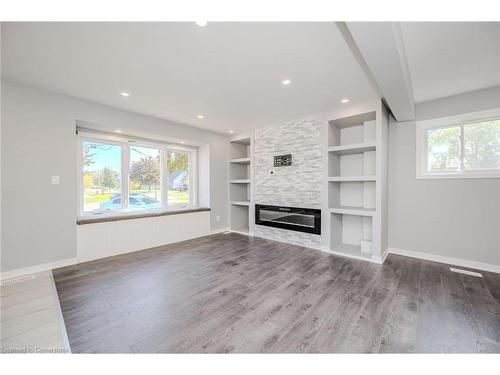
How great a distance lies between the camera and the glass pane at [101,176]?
12.2 feet

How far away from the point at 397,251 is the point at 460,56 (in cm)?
294

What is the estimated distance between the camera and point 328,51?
2025 millimetres

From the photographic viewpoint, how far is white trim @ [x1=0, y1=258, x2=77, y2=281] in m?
2.65

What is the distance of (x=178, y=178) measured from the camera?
5.12 meters

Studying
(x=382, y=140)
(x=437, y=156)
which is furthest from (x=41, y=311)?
(x=437, y=156)

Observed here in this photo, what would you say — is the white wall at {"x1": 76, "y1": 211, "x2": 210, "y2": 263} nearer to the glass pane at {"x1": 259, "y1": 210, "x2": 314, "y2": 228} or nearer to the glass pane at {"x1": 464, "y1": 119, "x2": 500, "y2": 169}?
the glass pane at {"x1": 259, "y1": 210, "x2": 314, "y2": 228}

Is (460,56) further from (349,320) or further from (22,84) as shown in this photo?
(22,84)

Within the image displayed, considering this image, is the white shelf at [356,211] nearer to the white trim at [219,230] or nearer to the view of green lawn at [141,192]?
the white trim at [219,230]

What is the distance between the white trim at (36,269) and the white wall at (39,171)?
47 mm

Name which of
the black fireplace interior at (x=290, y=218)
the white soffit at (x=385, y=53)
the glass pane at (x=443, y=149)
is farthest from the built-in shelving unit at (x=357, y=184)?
the white soffit at (x=385, y=53)

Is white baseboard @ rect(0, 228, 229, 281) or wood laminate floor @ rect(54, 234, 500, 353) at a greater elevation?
white baseboard @ rect(0, 228, 229, 281)

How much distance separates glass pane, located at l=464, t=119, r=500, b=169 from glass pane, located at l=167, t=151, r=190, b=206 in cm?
544

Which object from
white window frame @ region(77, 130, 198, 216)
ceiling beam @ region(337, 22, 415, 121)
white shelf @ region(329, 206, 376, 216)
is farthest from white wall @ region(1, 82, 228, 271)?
white shelf @ region(329, 206, 376, 216)

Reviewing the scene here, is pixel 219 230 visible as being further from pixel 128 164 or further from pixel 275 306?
pixel 275 306
